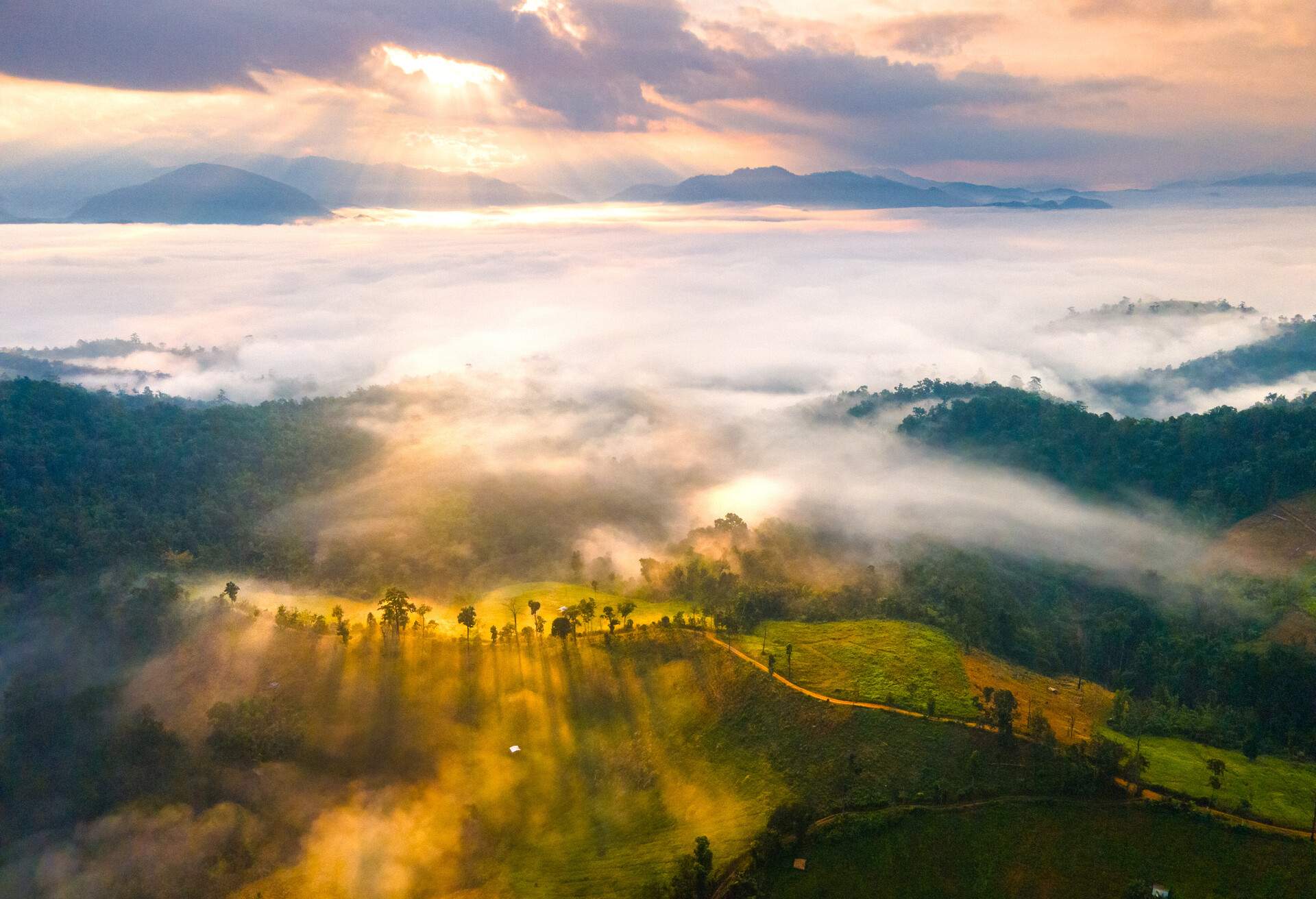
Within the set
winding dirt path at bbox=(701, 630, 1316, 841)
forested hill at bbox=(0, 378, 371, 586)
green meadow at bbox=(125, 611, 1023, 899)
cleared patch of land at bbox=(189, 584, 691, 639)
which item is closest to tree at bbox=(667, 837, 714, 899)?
green meadow at bbox=(125, 611, 1023, 899)

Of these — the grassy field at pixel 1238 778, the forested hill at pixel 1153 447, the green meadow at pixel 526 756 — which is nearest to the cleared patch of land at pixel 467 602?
the green meadow at pixel 526 756

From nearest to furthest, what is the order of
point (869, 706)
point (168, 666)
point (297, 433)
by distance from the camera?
1. point (869, 706)
2. point (168, 666)
3. point (297, 433)

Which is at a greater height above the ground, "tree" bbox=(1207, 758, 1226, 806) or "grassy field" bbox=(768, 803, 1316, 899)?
"tree" bbox=(1207, 758, 1226, 806)

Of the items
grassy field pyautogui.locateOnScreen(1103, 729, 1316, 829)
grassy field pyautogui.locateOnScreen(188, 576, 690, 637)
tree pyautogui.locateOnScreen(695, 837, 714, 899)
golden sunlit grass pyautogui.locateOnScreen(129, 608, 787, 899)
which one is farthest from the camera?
grassy field pyautogui.locateOnScreen(188, 576, 690, 637)

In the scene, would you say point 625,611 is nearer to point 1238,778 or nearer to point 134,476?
point 1238,778

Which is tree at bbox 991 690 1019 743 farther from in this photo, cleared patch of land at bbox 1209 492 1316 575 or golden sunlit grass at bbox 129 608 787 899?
cleared patch of land at bbox 1209 492 1316 575

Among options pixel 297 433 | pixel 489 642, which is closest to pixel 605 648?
pixel 489 642

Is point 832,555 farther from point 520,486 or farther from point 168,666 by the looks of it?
point 168,666
